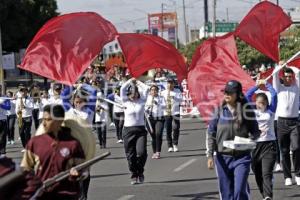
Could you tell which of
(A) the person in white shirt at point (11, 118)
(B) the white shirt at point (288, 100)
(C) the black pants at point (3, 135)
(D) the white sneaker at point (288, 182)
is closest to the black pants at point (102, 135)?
(C) the black pants at point (3, 135)

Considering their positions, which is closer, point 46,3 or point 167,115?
point 167,115

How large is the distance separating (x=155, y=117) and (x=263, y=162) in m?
7.12

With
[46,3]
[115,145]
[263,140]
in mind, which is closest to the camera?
[263,140]

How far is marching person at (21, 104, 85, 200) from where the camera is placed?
6.92m

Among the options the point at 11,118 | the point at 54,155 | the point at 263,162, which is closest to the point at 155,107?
the point at 11,118

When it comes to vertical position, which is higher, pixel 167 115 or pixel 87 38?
pixel 87 38

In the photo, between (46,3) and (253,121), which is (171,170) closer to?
(253,121)

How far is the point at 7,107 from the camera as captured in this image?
1859cm

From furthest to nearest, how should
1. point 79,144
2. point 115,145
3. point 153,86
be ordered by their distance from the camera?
1. point 115,145
2. point 153,86
3. point 79,144

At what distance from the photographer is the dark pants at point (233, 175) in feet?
28.5

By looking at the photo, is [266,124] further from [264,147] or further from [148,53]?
[148,53]

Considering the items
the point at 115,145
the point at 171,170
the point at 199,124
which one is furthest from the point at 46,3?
the point at 171,170

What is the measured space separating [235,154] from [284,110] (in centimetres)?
358

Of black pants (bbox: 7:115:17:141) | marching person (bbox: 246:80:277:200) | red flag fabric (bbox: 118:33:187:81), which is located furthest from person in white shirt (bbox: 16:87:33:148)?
marching person (bbox: 246:80:277:200)
